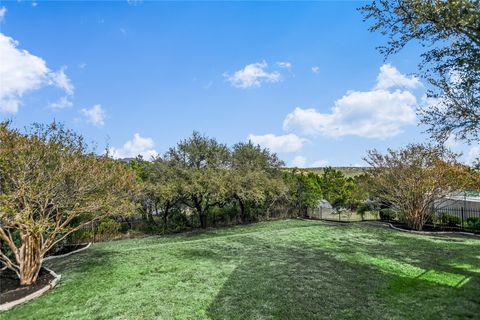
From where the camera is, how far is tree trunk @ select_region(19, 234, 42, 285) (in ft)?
26.1

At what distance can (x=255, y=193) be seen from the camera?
1914 cm

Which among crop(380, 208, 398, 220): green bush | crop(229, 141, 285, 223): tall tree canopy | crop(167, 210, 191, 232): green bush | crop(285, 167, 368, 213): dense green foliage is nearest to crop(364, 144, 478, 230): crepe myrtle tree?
crop(380, 208, 398, 220): green bush

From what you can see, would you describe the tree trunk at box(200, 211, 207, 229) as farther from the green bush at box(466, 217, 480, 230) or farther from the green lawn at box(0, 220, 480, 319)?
the green bush at box(466, 217, 480, 230)

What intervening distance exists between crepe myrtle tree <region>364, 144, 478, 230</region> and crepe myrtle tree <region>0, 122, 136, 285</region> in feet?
41.3

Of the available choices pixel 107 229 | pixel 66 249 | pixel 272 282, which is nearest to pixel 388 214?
pixel 272 282

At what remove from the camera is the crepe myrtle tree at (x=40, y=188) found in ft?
Answer: 24.6

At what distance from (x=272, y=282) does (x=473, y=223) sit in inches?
481

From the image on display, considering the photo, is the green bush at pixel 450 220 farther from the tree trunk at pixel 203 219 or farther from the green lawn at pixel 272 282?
the tree trunk at pixel 203 219

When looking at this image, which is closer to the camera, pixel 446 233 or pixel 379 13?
pixel 379 13

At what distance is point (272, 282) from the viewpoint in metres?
7.27

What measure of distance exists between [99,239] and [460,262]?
48.7 ft

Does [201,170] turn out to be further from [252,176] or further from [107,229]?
[107,229]

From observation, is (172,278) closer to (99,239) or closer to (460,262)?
(460,262)

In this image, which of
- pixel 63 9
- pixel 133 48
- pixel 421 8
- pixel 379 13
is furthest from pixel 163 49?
pixel 421 8
